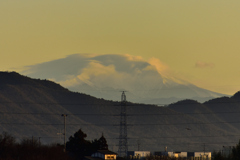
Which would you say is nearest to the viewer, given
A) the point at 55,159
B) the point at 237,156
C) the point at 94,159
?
the point at 237,156

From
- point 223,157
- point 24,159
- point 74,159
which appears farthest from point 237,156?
point 74,159

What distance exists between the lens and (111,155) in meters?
193

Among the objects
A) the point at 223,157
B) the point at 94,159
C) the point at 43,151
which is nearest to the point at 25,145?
the point at 43,151

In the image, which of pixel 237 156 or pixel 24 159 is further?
pixel 24 159

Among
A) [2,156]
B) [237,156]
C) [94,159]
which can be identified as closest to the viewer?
[237,156]

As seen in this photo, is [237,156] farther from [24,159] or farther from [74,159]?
[74,159]

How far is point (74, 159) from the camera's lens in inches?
7854

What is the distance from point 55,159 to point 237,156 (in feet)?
210

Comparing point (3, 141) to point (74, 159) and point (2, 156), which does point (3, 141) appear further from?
point (74, 159)

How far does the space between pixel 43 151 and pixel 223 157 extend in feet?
221

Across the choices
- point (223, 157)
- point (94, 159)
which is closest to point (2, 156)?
point (94, 159)

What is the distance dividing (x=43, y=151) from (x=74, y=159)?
68.0 feet

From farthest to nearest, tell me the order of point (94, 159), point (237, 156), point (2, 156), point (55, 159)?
point (94, 159), point (55, 159), point (2, 156), point (237, 156)

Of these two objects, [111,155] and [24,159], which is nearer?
[24,159]
